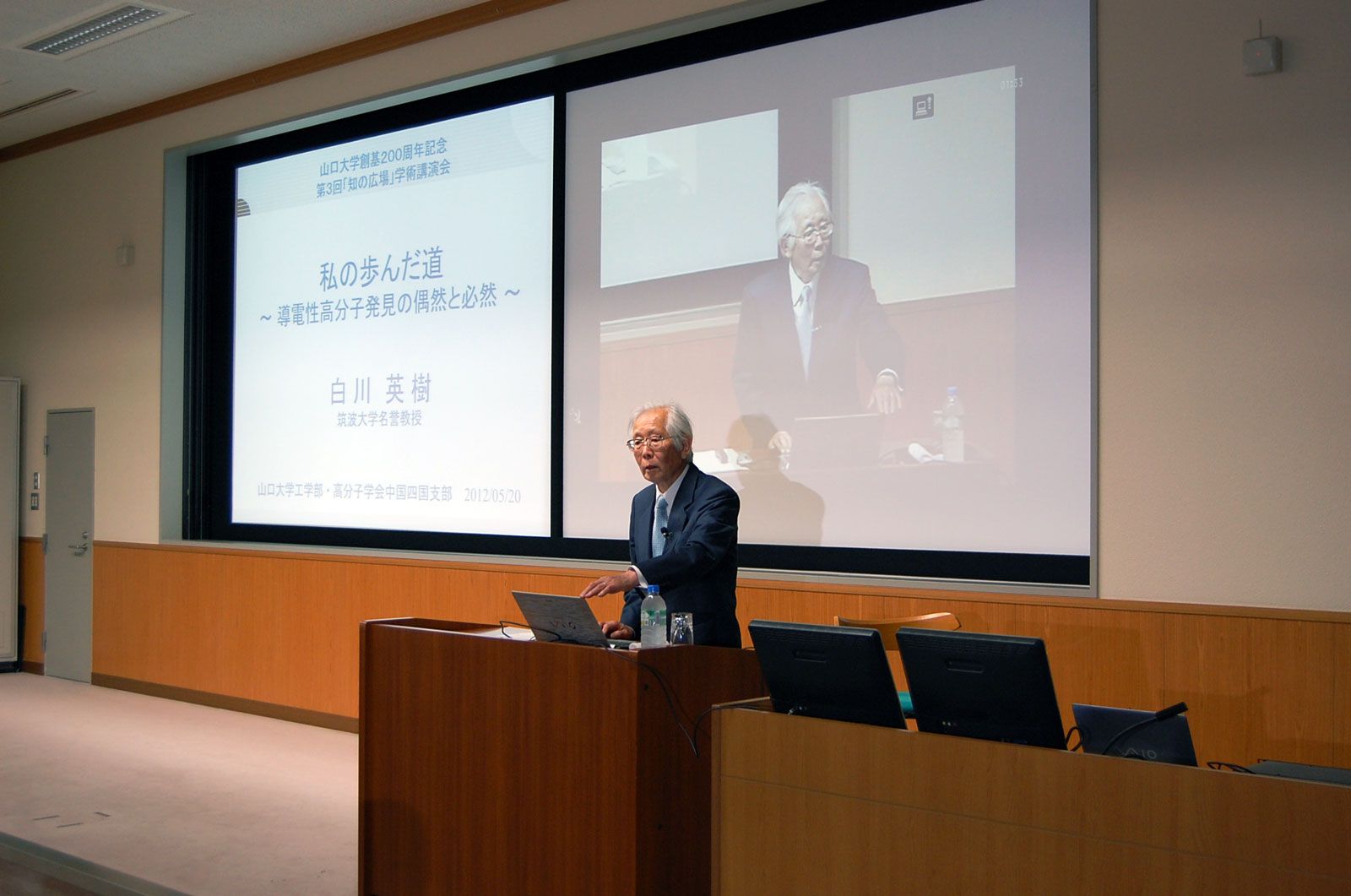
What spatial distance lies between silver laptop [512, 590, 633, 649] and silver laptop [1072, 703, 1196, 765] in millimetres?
1385

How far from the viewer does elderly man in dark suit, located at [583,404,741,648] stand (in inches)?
147

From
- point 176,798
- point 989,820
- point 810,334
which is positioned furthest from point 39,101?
point 989,820

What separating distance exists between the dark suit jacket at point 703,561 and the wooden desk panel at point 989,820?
859 mm

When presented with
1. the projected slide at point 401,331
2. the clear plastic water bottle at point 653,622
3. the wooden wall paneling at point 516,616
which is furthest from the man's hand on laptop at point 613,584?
the projected slide at point 401,331

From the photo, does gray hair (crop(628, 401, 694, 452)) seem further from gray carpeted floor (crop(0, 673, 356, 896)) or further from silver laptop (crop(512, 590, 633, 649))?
gray carpeted floor (crop(0, 673, 356, 896))

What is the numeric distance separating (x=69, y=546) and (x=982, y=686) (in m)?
8.51

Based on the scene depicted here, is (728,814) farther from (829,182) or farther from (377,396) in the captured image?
(377,396)

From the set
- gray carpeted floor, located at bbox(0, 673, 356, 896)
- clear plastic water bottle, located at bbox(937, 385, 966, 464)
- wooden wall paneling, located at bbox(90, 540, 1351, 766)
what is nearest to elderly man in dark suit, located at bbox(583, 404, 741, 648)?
wooden wall paneling, located at bbox(90, 540, 1351, 766)

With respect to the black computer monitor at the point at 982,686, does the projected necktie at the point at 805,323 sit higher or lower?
higher

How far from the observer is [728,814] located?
2.90 meters

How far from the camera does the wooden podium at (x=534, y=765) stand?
3.23 m

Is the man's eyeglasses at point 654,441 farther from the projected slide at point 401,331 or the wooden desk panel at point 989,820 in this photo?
the projected slide at point 401,331

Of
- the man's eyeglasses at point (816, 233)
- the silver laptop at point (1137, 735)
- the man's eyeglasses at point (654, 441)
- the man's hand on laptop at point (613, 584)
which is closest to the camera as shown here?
the silver laptop at point (1137, 735)

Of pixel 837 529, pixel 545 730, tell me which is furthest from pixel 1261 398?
pixel 545 730
